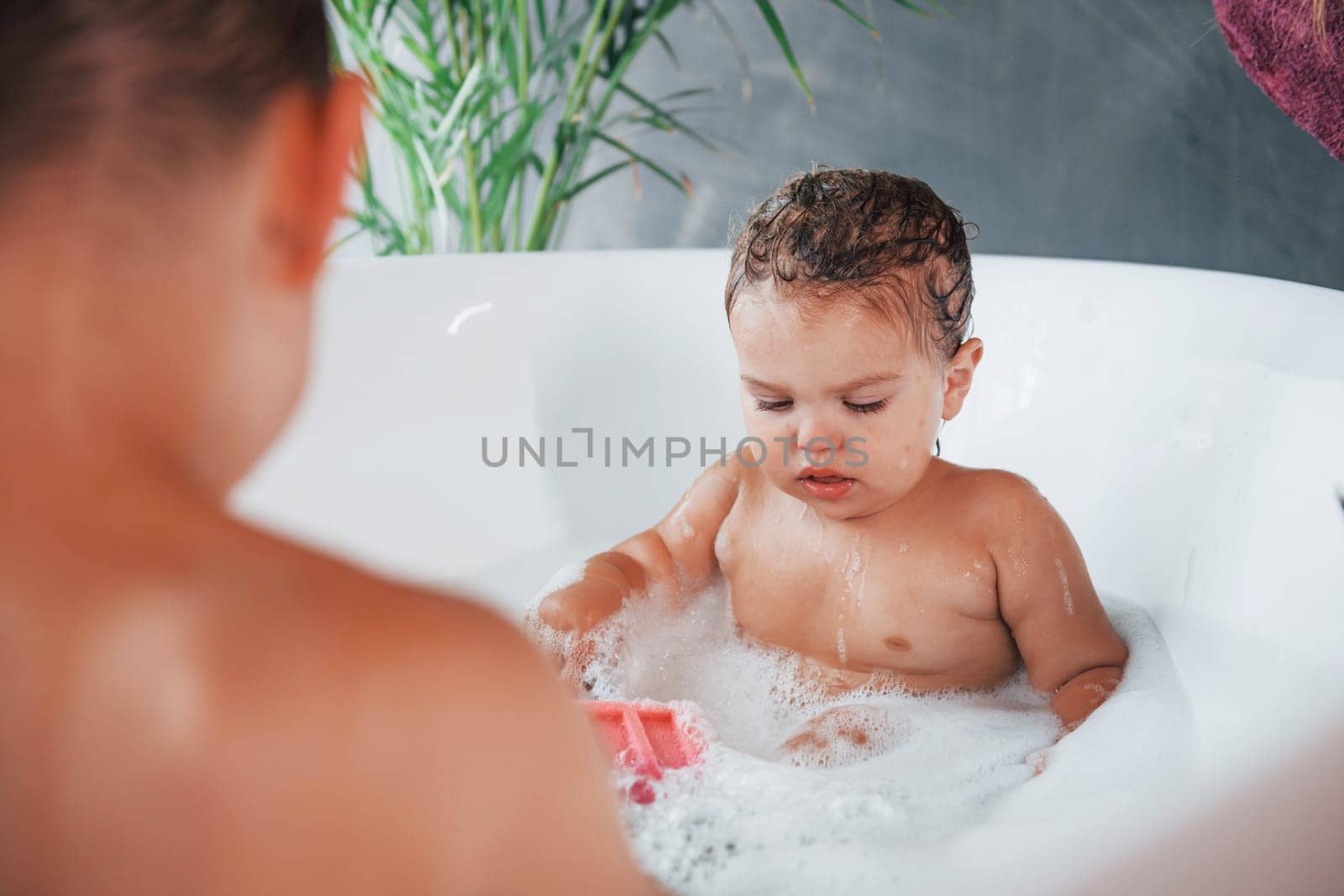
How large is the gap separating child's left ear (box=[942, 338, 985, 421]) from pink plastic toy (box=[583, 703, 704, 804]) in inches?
15.5

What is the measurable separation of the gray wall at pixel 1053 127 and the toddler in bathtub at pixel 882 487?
92cm

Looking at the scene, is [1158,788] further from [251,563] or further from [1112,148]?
[1112,148]

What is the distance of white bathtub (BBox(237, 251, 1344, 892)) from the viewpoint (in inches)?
34.7

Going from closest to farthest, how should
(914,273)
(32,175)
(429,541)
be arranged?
(32,175) < (914,273) < (429,541)

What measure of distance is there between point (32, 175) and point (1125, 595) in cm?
108

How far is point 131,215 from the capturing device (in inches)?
14.1

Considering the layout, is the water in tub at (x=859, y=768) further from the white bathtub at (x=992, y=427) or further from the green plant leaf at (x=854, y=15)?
the green plant leaf at (x=854, y=15)

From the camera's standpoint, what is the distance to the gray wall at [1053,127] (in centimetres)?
178

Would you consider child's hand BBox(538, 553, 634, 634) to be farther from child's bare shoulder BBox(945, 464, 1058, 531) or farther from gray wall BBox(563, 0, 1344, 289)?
gray wall BBox(563, 0, 1344, 289)

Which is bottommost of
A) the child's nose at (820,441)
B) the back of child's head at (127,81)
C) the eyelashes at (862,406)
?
the child's nose at (820,441)

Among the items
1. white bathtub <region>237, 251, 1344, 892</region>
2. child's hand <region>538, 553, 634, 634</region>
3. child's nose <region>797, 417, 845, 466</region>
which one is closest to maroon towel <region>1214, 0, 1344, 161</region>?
white bathtub <region>237, 251, 1344, 892</region>

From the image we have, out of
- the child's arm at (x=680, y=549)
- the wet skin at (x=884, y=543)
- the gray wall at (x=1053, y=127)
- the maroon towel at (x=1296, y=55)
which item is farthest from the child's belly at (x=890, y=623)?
the gray wall at (x=1053, y=127)

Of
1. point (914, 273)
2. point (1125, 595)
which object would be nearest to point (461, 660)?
point (914, 273)

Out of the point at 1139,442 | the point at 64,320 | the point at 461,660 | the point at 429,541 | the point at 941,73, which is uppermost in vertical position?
the point at 941,73
